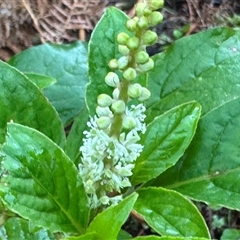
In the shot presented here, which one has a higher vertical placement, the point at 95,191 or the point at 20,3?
the point at 20,3

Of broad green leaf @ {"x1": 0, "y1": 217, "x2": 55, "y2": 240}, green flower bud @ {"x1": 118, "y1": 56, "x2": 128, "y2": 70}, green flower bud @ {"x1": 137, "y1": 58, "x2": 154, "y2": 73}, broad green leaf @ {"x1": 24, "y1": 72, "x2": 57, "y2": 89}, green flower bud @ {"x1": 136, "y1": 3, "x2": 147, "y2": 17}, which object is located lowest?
broad green leaf @ {"x1": 0, "y1": 217, "x2": 55, "y2": 240}

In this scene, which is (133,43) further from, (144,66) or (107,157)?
(107,157)

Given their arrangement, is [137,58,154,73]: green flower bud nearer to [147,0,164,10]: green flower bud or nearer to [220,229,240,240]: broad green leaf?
[147,0,164,10]: green flower bud

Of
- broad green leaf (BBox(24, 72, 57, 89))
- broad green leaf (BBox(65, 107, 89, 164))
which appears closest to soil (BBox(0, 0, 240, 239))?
broad green leaf (BBox(24, 72, 57, 89))

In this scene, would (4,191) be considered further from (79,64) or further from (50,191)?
(79,64)

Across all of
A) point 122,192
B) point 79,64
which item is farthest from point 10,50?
point 122,192

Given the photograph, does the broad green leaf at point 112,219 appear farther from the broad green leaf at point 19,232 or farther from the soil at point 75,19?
the soil at point 75,19

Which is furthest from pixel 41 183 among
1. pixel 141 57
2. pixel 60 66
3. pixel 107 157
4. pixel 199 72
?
pixel 60 66

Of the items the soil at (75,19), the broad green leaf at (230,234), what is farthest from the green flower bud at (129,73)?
the soil at (75,19)
